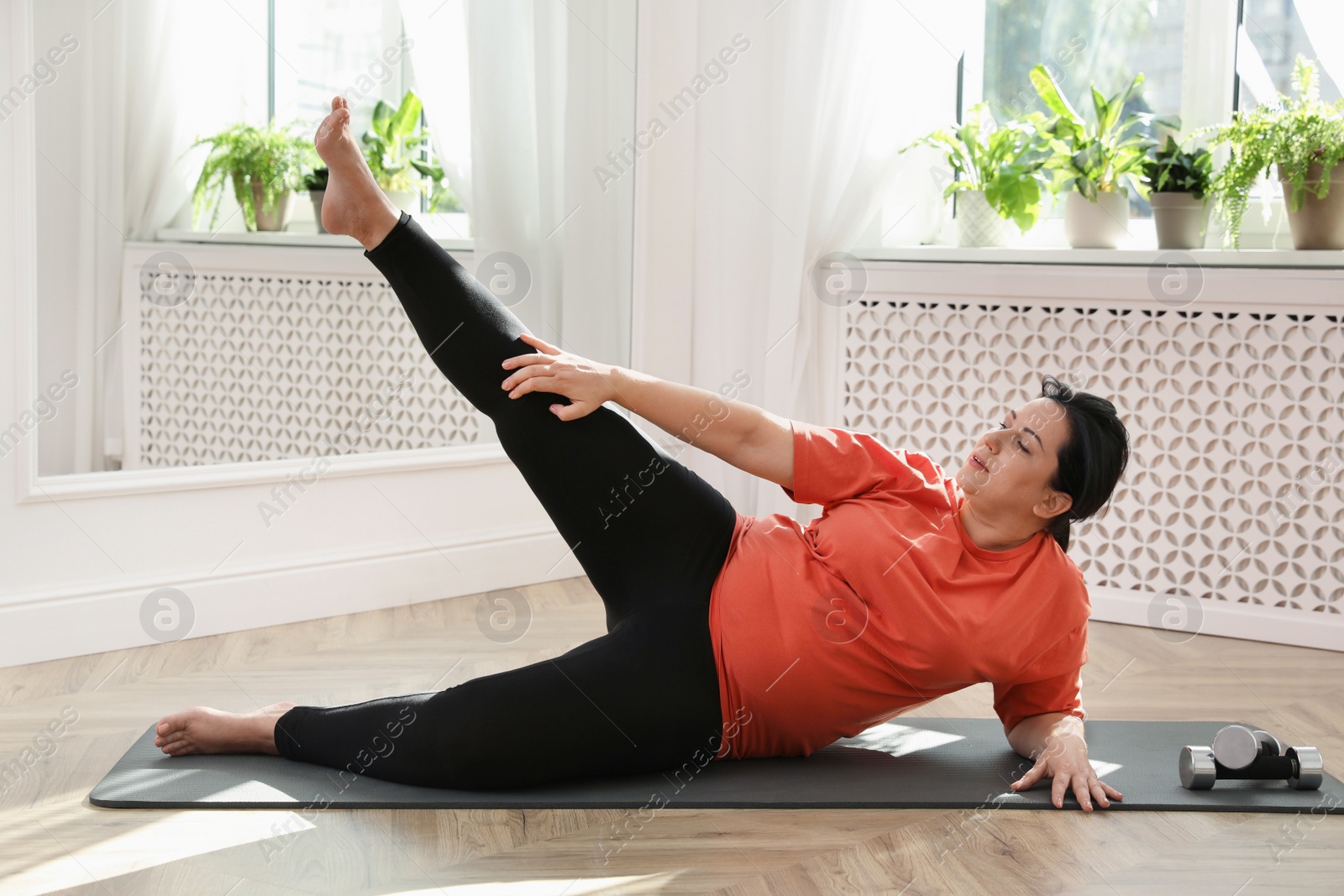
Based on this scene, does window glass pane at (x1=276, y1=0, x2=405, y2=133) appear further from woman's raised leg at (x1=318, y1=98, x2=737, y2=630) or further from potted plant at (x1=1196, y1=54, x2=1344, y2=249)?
potted plant at (x1=1196, y1=54, x2=1344, y2=249)

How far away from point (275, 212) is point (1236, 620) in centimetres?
231

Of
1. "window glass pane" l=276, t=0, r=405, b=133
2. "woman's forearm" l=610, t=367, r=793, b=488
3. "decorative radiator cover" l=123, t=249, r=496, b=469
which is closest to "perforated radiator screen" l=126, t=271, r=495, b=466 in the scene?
"decorative radiator cover" l=123, t=249, r=496, b=469

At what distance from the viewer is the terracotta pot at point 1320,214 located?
2609 mm

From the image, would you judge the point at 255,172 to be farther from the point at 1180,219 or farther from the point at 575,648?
the point at 1180,219

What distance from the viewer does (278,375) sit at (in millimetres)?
2768

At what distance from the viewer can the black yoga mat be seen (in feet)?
5.51

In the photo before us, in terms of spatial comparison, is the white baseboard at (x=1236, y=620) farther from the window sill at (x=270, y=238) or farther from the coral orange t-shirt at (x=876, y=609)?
the window sill at (x=270, y=238)

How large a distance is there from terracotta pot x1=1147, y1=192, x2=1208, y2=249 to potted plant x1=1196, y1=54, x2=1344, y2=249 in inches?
3.6

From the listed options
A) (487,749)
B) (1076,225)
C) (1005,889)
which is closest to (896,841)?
(1005,889)

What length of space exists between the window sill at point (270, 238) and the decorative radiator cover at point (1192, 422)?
1.17 m

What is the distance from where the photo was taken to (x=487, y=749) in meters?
1.66

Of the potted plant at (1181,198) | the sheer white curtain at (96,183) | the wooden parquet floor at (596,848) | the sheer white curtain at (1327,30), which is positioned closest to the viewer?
the wooden parquet floor at (596,848)

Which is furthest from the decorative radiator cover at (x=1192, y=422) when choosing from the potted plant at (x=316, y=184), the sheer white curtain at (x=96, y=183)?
the sheer white curtain at (x=96, y=183)

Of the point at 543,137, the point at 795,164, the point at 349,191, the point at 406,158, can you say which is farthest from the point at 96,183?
the point at 795,164
